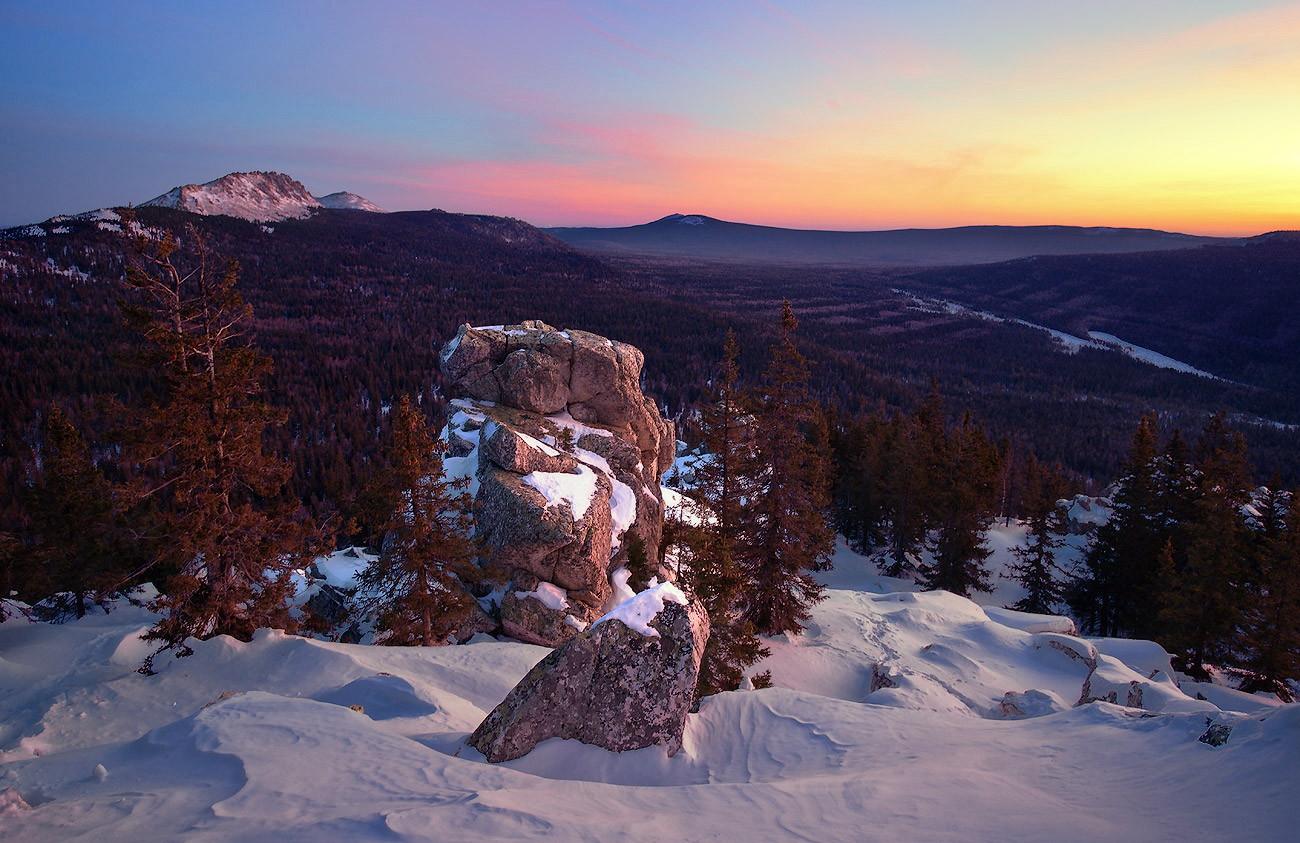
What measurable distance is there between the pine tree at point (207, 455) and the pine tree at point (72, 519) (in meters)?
→ 8.40

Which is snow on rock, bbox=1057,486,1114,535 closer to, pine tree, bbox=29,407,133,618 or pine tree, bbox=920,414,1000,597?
pine tree, bbox=920,414,1000,597

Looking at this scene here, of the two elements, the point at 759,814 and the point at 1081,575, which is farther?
the point at 1081,575

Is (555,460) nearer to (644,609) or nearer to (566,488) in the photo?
(566,488)

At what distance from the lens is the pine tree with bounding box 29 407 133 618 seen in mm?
18875

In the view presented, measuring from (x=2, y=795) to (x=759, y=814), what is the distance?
8416 millimetres

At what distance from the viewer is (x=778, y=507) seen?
20.4 m

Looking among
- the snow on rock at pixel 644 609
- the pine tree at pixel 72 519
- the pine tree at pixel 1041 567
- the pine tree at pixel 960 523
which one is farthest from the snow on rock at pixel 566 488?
the pine tree at pixel 1041 567

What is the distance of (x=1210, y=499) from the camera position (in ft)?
82.8

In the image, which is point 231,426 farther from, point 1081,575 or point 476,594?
point 1081,575

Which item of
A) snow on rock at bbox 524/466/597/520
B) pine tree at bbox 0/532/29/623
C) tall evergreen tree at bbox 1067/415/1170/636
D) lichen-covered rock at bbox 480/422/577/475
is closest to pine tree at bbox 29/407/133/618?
pine tree at bbox 0/532/29/623

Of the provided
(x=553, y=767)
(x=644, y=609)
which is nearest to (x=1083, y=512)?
(x=644, y=609)

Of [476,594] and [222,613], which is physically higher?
[222,613]

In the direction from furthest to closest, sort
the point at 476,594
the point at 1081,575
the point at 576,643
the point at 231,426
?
the point at 1081,575, the point at 476,594, the point at 231,426, the point at 576,643

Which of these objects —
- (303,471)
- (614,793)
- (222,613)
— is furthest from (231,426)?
(303,471)
